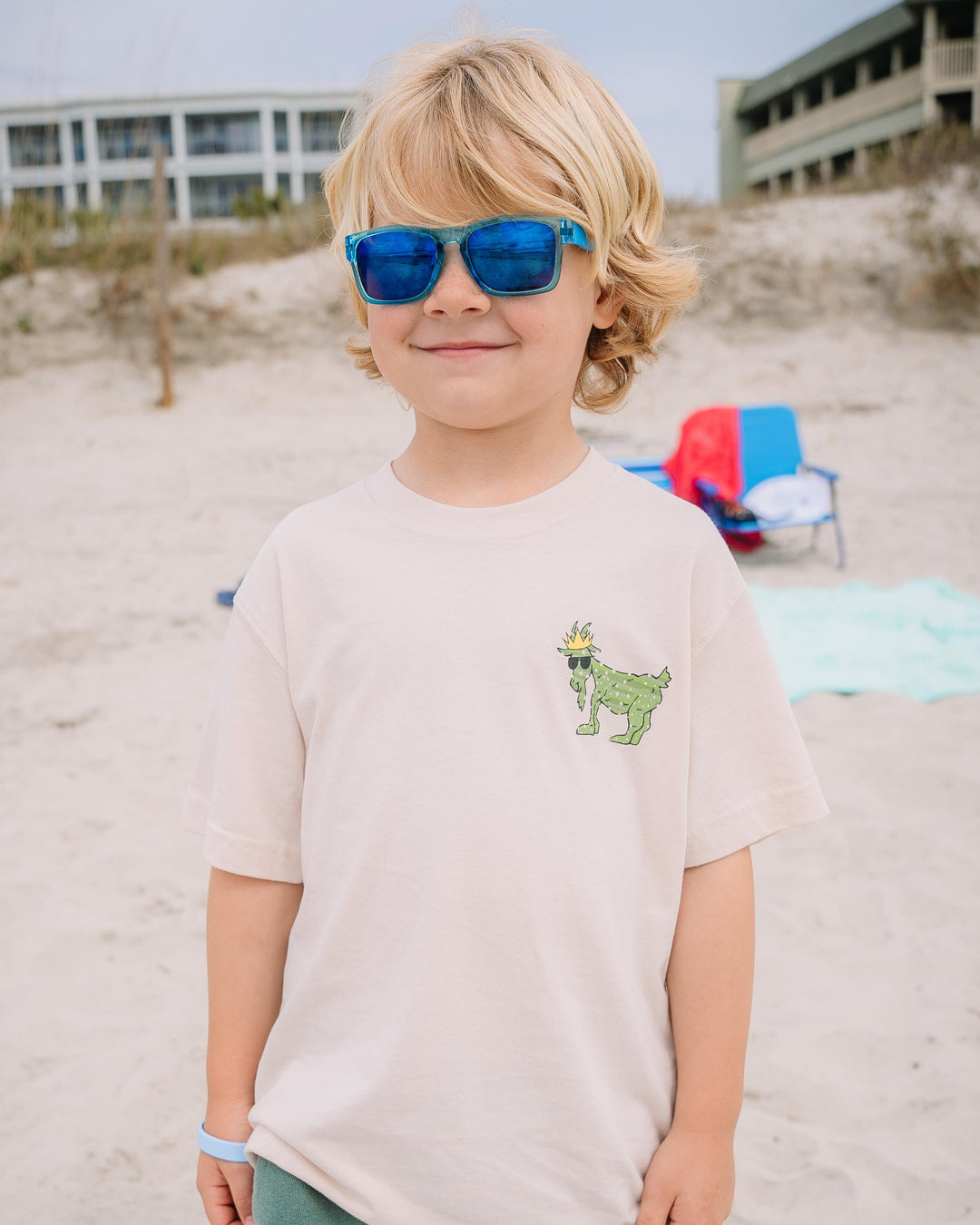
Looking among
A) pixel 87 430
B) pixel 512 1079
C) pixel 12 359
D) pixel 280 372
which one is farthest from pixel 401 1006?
pixel 12 359

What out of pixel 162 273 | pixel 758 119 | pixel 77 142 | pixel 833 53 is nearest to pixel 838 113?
pixel 833 53

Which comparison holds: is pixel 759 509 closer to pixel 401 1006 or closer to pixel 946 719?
pixel 946 719

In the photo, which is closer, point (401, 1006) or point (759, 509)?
point (401, 1006)

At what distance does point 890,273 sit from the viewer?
13.3 metres

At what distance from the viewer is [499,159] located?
1021mm

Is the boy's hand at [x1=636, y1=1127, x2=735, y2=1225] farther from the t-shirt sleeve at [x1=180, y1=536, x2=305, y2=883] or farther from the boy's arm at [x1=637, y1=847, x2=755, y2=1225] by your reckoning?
the t-shirt sleeve at [x1=180, y1=536, x2=305, y2=883]

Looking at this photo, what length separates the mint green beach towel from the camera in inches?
180

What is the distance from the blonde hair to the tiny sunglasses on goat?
0.06 feet

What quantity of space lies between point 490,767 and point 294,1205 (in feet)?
1.53

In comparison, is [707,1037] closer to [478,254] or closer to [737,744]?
[737,744]

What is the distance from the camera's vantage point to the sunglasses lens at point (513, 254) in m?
1.02

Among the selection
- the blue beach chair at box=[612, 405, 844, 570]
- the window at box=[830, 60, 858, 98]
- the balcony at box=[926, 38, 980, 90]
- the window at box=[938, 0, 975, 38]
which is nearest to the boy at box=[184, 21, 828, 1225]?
the blue beach chair at box=[612, 405, 844, 570]

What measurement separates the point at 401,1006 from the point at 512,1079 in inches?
5.0

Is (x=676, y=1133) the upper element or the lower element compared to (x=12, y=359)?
lower
